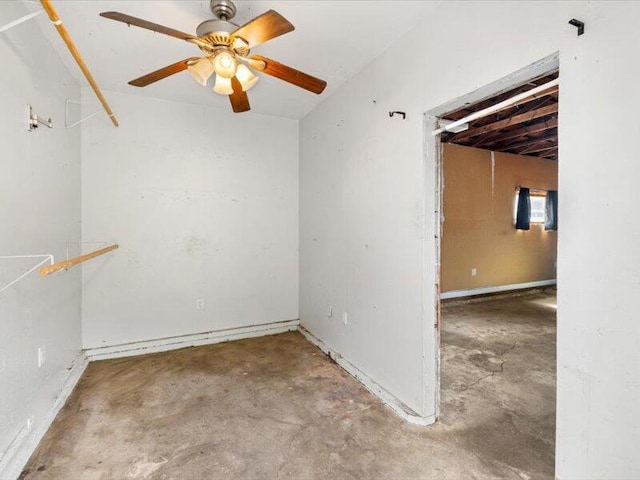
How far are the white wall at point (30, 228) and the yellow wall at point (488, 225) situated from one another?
16.4 ft

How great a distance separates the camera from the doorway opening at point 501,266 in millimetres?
1974

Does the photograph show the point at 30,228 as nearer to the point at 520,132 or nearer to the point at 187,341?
the point at 187,341

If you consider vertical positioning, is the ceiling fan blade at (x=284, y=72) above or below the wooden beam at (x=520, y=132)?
below

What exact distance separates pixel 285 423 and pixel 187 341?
1872mm

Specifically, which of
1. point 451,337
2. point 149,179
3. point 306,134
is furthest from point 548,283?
point 149,179

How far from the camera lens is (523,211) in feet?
19.7

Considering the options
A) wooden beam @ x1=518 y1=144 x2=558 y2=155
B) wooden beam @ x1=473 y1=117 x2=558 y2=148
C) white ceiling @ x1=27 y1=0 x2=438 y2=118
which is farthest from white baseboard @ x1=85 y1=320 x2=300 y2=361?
wooden beam @ x1=518 y1=144 x2=558 y2=155

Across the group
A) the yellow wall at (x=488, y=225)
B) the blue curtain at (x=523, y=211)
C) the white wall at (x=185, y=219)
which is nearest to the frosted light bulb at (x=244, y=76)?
the white wall at (x=185, y=219)

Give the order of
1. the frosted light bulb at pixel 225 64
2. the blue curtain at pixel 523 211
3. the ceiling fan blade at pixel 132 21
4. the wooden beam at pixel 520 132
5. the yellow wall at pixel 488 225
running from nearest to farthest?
the ceiling fan blade at pixel 132 21 < the frosted light bulb at pixel 225 64 < the wooden beam at pixel 520 132 < the yellow wall at pixel 488 225 < the blue curtain at pixel 523 211

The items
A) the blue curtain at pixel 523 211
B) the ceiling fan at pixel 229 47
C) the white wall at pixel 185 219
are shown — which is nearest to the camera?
the ceiling fan at pixel 229 47

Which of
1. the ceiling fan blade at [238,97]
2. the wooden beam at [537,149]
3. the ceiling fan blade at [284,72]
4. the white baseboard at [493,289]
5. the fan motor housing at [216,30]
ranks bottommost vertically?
the white baseboard at [493,289]

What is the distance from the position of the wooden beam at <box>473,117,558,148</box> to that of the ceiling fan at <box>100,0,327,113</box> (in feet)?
12.0

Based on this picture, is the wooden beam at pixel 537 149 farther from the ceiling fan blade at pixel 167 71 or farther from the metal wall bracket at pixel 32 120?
the metal wall bracket at pixel 32 120

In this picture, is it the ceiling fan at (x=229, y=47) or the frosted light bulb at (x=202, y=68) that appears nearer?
the ceiling fan at (x=229, y=47)
